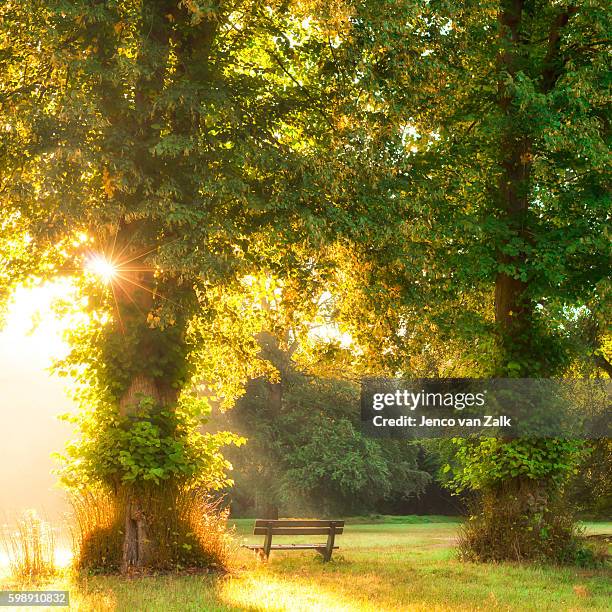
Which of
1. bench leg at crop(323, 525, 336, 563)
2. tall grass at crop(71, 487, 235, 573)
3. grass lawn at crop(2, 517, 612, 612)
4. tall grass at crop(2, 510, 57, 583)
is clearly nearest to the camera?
grass lawn at crop(2, 517, 612, 612)

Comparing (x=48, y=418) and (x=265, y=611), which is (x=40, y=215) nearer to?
(x=265, y=611)

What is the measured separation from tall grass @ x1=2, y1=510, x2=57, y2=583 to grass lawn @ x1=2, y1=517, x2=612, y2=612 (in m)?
0.77

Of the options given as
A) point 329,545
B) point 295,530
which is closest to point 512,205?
point 329,545

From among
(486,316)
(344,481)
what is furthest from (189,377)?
(344,481)

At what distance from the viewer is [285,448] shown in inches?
1751

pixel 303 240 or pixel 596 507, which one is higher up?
pixel 303 240

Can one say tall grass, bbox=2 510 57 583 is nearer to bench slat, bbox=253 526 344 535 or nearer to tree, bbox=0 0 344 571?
tree, bbox=0 0 344 571

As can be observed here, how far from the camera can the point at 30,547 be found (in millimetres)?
13938

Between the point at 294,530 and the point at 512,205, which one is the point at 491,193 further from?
the point at 294,530

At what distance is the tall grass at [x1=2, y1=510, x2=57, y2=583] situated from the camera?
45.4 ft

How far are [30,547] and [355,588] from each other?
5099 mm

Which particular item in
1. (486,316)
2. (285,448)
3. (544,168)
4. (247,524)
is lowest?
(247,524)

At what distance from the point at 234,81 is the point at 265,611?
31.3 ft

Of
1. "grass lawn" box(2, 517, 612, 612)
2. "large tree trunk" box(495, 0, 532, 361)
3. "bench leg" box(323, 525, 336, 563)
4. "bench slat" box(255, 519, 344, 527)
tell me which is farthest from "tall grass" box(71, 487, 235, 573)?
"large tree trunk" box(495, 0, 532, 361)
